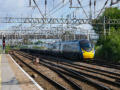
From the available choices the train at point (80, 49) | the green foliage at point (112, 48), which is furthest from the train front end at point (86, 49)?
the green foliage at point (112, 48)

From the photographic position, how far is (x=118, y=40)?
28.4m

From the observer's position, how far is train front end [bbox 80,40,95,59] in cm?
2709

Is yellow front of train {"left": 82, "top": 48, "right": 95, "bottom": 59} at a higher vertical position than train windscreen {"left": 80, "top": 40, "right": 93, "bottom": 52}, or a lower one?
lower

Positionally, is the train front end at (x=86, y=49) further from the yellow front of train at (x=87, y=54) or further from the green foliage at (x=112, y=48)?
the green foliage at (x=112, y=48)

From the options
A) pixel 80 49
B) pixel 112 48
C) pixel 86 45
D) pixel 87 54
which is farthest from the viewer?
pixel 112 48

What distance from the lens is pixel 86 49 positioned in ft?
89.2

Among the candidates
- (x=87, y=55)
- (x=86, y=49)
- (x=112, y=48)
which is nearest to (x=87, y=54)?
(x=87, y=55)

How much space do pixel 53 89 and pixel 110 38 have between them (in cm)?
2029

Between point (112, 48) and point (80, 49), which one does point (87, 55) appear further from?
point (112, 48)

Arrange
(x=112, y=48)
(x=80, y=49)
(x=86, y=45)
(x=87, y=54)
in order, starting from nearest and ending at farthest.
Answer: (x=87, y=54) → (x=80, y=49) → (x=86, y=45) → (x=112, y=48)

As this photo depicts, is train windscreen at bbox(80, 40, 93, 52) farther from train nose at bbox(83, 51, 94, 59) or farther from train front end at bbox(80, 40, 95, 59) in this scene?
train nose at bbox(83, 51, 94, 59)

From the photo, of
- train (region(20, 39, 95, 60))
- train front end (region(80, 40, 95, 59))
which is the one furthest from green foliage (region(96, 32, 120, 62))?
train front end (region(80, 40, 95, 59))

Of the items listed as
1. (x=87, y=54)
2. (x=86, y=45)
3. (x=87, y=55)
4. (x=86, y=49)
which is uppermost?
(x=86, y=45)

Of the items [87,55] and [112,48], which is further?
[112,48]
